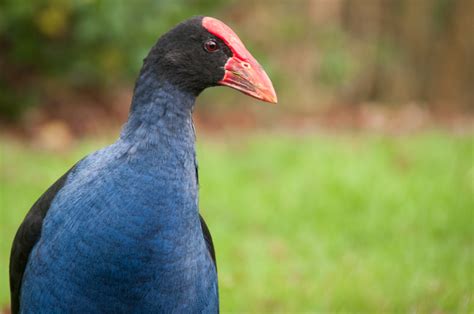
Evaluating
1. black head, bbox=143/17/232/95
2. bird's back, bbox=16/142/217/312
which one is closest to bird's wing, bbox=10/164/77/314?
bird's back, bbox=16/142/217/312

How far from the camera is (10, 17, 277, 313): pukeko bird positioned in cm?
217

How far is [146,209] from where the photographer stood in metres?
2.18

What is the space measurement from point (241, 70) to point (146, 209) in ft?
1.83

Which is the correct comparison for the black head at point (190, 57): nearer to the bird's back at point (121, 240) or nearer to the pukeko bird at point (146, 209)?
the pukeko bird at point (146, 209)

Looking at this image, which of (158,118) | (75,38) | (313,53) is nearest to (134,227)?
(158,118)

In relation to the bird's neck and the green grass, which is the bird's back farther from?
the green grass

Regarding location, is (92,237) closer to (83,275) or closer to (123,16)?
(83,275)

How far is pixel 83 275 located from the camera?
2.19 m

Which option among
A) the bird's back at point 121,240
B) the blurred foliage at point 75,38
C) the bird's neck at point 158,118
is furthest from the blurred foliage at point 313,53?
the bird's back at point 121,240

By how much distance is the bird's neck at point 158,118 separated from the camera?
7.41 feet

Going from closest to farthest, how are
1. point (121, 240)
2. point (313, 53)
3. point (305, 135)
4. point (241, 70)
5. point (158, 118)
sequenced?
point (121, 240) < point (158, 118) < point (241, 70) < point (305, 135) < point (313, 53)

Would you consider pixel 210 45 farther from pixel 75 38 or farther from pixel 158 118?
pixel 75 38

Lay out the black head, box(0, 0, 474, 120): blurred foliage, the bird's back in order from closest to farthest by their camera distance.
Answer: the bird's back < the black head < box(0, 0, 474, 120): blurred foliage

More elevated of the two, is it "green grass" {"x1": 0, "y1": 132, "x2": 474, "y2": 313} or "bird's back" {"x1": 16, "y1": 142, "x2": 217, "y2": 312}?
"bird's back" {"x1": 16, "y1": 142, "x2": 217, "y2": 312}
